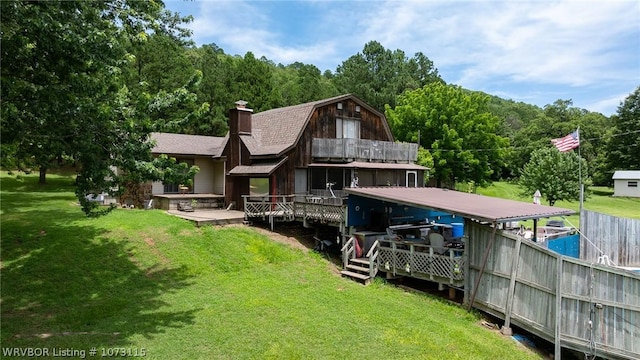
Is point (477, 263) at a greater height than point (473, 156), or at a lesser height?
lesser

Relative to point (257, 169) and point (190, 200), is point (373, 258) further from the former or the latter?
point (190, 200)

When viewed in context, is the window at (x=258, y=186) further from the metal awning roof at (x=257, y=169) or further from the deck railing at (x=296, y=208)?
the metal awning roof at (x=257, y=169)

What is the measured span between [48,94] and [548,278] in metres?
13.0

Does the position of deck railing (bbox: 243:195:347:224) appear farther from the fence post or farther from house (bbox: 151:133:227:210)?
the fence post

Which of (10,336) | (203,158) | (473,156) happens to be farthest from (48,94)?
(473,156)

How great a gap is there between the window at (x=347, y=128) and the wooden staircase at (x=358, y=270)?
32.7ft

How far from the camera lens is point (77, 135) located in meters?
10.2

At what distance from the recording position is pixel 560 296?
1003cm

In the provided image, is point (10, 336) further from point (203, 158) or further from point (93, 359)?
point (203, 158)

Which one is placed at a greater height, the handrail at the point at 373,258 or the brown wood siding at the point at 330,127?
the brown wood siding at the point at 330,127

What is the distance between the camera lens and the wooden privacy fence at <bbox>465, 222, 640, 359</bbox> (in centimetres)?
924

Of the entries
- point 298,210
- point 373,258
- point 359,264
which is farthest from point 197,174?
point 373,258

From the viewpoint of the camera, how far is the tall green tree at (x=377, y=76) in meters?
50.2

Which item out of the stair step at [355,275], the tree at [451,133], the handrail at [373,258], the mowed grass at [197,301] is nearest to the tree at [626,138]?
the tree at [451,133]
